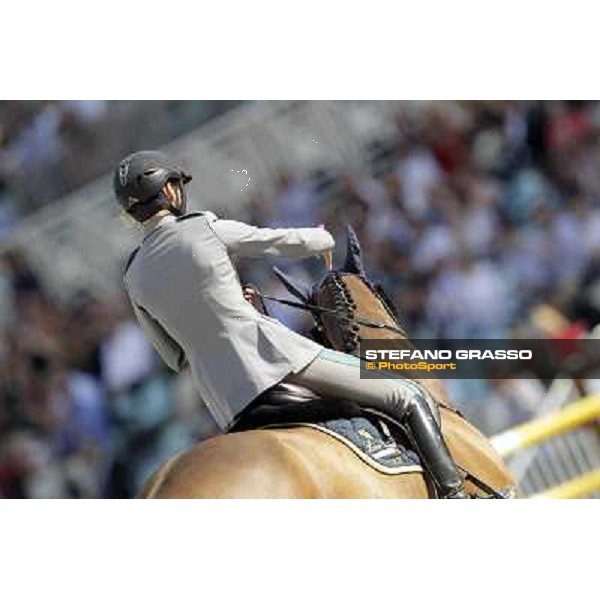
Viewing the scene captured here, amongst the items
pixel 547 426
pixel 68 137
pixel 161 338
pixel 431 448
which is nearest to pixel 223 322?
pixel 161 338

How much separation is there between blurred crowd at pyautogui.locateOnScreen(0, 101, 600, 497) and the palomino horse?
279 mm

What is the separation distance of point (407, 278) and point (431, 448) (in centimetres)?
116

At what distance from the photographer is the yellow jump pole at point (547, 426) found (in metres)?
4.98

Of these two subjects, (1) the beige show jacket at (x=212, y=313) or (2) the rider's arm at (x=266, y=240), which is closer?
(1) the beige show jacket at (x=212, y=313)

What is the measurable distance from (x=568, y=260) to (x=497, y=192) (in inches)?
13.3

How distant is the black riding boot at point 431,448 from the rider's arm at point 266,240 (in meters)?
0.55

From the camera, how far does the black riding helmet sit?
397 centimetres

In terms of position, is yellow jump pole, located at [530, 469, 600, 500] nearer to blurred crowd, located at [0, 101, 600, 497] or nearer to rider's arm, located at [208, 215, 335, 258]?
blurred crowd, located at [0, 101, 600, 497]

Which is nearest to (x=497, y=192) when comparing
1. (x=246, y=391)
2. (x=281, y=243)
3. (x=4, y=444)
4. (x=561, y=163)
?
(x=561, y=163)

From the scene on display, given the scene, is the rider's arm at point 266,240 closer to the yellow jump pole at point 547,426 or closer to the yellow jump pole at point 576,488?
the yellow jump pole at point 547,426

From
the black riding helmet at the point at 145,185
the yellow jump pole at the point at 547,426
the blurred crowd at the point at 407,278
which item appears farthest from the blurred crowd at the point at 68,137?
the yellow jump pole at the point at 547,426

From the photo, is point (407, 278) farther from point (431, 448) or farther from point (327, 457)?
point (327, 457)

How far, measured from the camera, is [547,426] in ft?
17.1

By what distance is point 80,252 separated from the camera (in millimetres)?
4973
